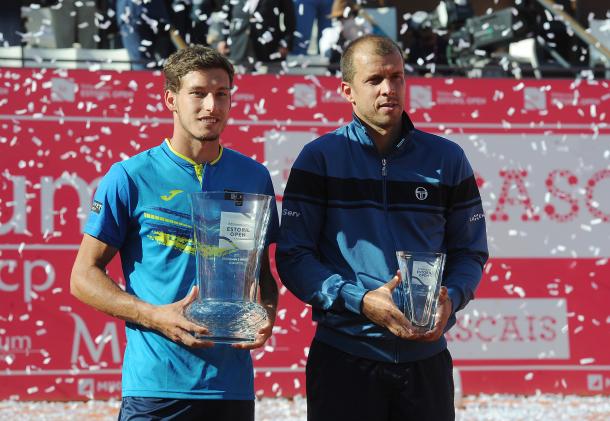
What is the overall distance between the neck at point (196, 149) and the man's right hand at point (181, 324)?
1.75ft

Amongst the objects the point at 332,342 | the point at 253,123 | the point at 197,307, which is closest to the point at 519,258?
the point at 253,123

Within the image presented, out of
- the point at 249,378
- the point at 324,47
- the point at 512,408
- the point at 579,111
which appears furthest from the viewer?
the point at 324,47

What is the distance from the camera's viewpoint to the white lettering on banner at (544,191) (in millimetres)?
6301

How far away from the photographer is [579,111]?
639 cm

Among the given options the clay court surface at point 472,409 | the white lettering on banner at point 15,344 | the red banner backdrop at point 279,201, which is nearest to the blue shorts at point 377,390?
the clay court surface at point 472,409

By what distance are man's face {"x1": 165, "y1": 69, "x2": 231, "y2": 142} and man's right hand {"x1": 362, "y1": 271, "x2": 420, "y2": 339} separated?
2.20ft

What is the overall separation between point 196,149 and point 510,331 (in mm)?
3673

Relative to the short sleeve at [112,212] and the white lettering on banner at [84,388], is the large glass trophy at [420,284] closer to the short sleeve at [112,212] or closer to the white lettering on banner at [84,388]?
the short sleeve at [112,212]

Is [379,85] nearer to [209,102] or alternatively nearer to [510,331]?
[209,102]

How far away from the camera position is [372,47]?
3.00m

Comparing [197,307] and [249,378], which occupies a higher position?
[197,307]

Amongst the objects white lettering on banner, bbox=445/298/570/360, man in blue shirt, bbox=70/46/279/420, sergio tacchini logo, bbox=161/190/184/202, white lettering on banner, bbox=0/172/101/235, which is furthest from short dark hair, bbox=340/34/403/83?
white lettering on banner, bbox=445/298/570/360

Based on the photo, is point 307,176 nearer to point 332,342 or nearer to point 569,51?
point 332,342

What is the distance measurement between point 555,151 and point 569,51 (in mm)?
1623
